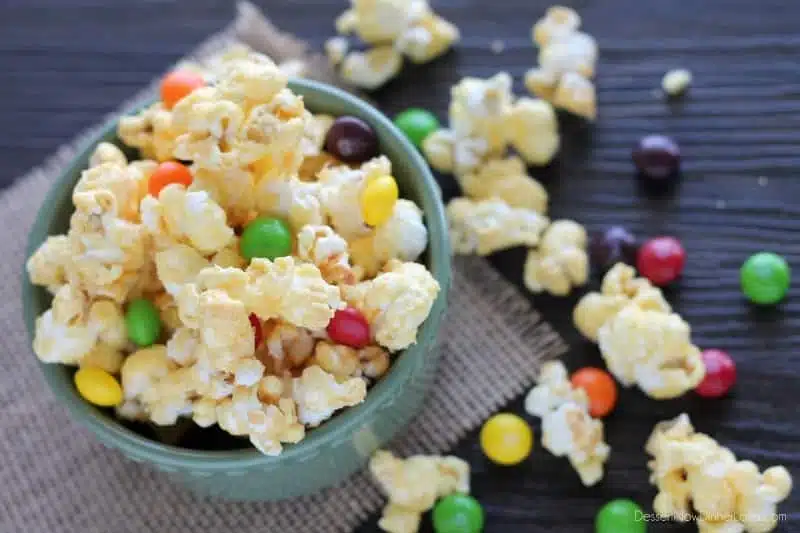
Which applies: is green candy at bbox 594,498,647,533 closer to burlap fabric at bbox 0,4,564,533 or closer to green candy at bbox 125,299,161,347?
burlap fabric at bbox 0,4,564,533

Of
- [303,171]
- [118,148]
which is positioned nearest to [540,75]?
[303,171]

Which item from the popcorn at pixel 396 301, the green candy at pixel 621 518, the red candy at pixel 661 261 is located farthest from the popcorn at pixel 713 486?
the popcorn at pixel 396 301

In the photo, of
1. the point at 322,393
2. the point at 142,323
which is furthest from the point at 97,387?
the point at 322,393

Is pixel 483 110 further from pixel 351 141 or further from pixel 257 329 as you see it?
pixel 257 329

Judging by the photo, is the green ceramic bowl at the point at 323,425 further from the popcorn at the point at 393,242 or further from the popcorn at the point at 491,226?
the popcorn at the point at 491,226

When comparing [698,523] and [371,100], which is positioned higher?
[371,100]

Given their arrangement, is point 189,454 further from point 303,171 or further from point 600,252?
point 600,252
